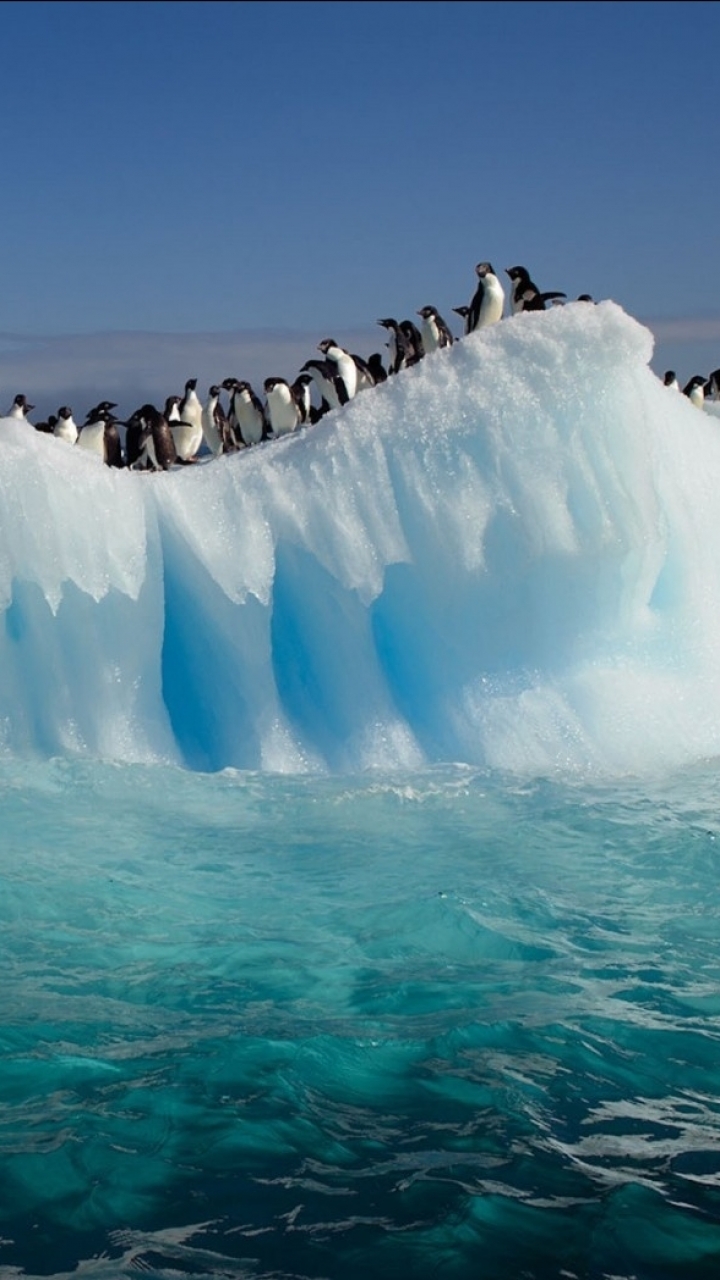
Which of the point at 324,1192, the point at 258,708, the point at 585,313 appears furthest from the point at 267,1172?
the point at 585,313

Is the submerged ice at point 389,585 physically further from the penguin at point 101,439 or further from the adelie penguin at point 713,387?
the adelie penguin at point 713,387

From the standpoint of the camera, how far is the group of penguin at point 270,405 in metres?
17.5

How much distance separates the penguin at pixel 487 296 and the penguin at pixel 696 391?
233 inches

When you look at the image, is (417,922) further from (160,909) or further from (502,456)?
(502,456)

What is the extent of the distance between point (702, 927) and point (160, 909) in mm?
2496

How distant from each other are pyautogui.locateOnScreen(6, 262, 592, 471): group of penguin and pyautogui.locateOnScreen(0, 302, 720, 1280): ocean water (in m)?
7.22

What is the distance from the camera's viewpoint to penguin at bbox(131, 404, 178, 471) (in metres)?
17.2

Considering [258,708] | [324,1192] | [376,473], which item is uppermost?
[376,473]

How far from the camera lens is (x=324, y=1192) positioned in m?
4.24

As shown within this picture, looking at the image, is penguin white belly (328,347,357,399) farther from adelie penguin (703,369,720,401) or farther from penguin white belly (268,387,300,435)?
adelie penguin (703,369,720,401)

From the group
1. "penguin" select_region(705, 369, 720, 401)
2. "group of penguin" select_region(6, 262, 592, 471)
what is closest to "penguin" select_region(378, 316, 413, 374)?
"group of penguin" select_region(6, 262, 592, 471)

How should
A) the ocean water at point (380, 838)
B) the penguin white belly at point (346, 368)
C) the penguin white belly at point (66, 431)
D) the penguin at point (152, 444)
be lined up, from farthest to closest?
the penguin white belly at point (66, 431) < the penguin white belly at point (346, 368) < the penguin at point (152, 444) < the ocean water at point (380, 838)

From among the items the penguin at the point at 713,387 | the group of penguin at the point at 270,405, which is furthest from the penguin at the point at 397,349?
the penguin at the point at 713,387

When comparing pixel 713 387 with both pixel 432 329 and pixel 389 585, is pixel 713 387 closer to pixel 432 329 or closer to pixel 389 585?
pixel 432 329
